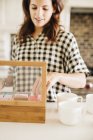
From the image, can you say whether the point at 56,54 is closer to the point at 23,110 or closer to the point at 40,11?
the point at 40,11

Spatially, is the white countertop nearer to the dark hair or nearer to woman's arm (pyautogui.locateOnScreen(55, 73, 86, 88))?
woman's arm (pyautogui.locateOnScreen(55, 73, 86, 88))

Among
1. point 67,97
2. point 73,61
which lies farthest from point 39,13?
point 67,97

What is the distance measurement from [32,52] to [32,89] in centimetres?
42

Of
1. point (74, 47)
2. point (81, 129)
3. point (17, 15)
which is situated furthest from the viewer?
point (17, 15)

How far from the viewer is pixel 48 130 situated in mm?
899

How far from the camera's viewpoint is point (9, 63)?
36.9 inches

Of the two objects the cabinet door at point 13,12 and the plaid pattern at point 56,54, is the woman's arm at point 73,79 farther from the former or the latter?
the cabinet door at point 13,12

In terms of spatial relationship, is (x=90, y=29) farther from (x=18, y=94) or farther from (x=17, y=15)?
(x=18, y=94)

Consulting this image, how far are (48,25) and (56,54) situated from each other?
0.54ft

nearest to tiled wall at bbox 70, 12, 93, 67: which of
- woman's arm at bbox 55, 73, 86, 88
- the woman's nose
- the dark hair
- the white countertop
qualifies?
the dark hair

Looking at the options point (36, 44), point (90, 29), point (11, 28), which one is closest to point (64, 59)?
point (36, 44)

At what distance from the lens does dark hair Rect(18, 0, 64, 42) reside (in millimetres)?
1343

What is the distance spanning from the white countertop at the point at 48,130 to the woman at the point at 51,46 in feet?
1.03

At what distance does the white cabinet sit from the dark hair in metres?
2.21
